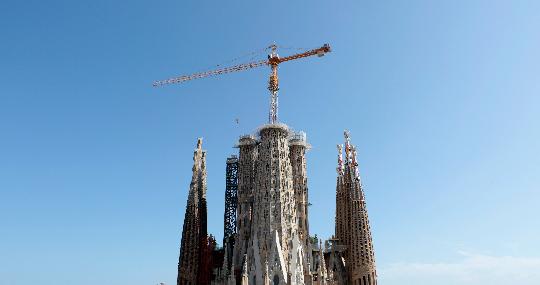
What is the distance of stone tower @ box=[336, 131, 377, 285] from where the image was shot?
78.1m

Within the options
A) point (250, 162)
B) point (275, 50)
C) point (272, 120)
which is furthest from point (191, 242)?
point (275, 50)

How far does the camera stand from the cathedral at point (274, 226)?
74625 mm

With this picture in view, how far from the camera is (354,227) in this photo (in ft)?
266

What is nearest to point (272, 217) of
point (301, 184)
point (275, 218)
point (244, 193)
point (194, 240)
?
point (275, 218)

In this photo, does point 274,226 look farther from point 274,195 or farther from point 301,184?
point 301,184

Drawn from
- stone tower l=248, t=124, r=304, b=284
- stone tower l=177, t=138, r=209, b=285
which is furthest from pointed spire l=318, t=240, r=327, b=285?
stone tower l=177, t=138, r=209, b=285

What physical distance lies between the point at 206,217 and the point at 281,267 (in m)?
24.0

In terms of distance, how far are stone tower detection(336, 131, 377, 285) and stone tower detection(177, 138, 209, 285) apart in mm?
23103

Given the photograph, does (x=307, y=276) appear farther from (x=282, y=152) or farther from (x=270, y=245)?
(x=282, y=152)

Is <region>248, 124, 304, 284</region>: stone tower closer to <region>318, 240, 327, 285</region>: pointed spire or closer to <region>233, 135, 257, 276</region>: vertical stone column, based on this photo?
<region>318, 240, 327, 285</region>: pointed spire

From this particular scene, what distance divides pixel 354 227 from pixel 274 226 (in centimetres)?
1404

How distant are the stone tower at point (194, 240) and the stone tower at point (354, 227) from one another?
23103 mm

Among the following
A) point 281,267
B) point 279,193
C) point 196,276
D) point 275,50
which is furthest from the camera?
point 275,50

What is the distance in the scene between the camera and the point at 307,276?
7512 cm
